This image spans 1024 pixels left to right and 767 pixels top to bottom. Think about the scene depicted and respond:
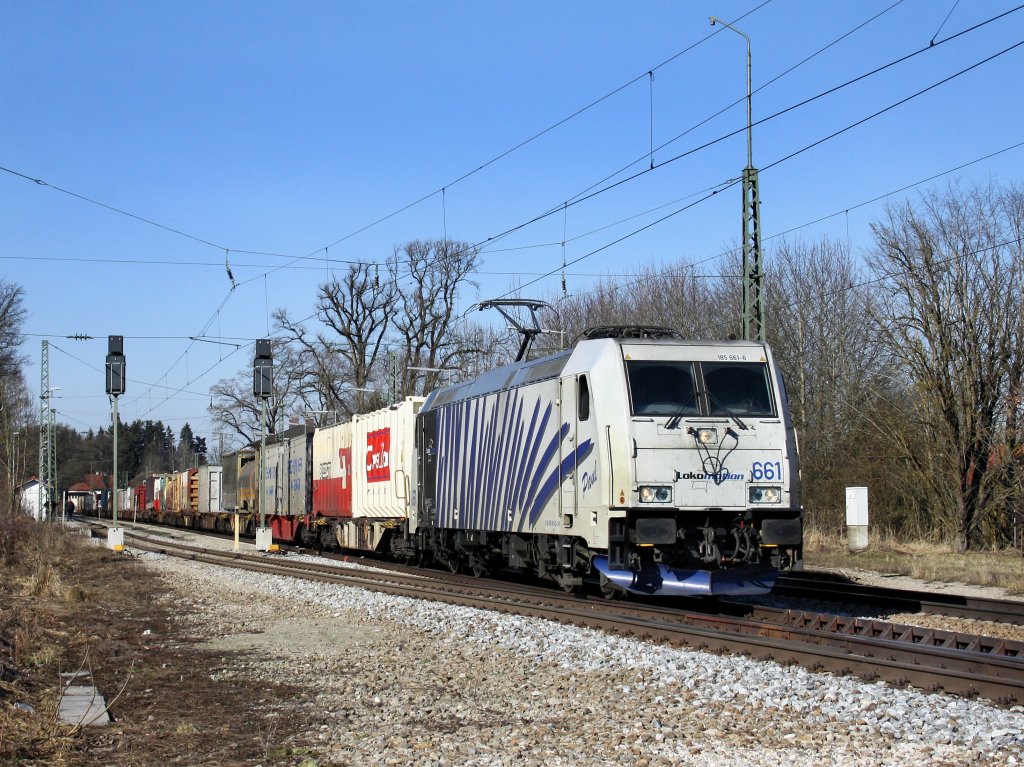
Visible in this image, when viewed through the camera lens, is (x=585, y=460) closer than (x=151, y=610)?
Yes

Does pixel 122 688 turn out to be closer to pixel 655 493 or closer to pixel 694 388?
pixel 655 493

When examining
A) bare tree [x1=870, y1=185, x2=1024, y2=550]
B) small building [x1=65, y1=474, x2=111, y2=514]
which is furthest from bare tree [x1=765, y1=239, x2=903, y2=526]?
small building [x1=65, y1=474, x2=111, y2=514]

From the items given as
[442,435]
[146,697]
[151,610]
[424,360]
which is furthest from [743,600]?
[424,360]

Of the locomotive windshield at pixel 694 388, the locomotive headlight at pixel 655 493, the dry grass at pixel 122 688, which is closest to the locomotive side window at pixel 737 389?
the locomotive windshield at pixel 694 388

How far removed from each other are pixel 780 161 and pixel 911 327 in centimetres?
1030

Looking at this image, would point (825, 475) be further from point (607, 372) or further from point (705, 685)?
point (705, 685)

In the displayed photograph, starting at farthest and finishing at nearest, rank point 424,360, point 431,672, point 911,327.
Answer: point 424,360 < point 911,327 < point 431,672

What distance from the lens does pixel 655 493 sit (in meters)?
12.4

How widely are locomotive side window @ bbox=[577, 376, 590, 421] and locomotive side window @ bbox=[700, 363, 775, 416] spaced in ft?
4.84

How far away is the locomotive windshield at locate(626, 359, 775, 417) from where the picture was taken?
507 inches

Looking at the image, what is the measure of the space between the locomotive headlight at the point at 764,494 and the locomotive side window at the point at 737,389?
3.05ft

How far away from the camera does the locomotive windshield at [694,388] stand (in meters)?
12.9

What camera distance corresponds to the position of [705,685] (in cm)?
861

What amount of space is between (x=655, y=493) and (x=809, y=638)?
99.7 inches
